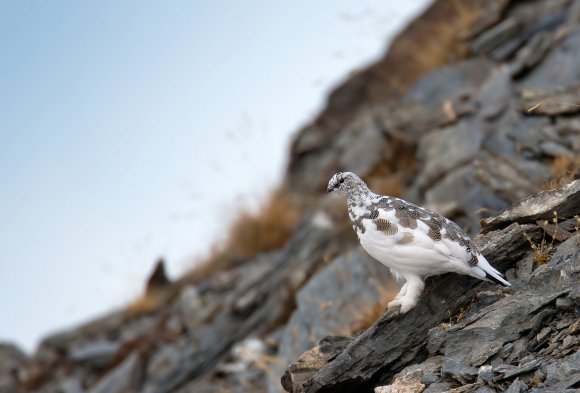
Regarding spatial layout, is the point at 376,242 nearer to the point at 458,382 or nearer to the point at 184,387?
the point at 458,382

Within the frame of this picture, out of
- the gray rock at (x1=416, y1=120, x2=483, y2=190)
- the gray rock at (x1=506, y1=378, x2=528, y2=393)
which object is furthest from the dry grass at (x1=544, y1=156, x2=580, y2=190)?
the gray rock at (x1=506, y1=378, x2=528, y2=393)

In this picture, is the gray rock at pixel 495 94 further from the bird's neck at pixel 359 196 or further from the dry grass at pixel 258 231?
the bird's neck at pixel 359 196

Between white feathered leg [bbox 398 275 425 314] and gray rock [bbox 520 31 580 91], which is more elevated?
gray rock [bbox 520 31 580 91]

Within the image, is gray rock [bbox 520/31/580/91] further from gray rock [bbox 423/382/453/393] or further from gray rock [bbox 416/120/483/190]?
gray rock [bbox 423/382/453/393]

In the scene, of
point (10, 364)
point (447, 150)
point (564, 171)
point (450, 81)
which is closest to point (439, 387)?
point (564, 171)

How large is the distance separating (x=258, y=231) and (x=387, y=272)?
6.23 m

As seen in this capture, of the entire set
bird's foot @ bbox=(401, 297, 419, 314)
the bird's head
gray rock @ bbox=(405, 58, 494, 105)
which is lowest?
bird's foot @ bbox=(401, 297, 419, 314)

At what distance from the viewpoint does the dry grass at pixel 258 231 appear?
13.9 m

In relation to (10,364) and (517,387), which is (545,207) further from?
(10,364)

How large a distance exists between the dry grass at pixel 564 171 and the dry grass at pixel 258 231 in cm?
641

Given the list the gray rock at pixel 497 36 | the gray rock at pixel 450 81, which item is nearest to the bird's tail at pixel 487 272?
the gray rock at pixel 450 81

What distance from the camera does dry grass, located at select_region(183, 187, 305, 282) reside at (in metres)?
13.9

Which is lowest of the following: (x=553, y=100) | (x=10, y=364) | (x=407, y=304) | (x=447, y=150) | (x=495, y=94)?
(x=407, y=304)

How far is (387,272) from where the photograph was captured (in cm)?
800
